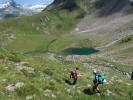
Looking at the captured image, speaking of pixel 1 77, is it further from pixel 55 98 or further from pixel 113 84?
pixel 113 84

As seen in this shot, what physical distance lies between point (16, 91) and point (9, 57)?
865 centimetres

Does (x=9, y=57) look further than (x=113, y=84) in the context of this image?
Yes

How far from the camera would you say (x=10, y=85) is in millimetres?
28062

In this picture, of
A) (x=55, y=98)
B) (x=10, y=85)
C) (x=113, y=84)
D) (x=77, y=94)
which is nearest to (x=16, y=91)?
(x=10, y=85)

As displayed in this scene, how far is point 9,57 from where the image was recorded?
35500 millimetres

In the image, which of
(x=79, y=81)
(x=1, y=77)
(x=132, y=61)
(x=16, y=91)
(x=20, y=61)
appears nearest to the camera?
(x=16, y=91)

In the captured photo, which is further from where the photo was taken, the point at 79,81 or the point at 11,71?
the point at 79,81

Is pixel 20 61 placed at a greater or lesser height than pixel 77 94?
greater

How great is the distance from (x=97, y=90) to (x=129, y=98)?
2788 millimetres

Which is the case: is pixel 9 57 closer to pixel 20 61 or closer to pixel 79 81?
pixel 20 61

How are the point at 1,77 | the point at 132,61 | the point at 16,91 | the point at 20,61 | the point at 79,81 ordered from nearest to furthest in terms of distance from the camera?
the point at 16,91 → the point at 1,77 → the point at 79,81 → the point at 20,61 → the point at 132,61

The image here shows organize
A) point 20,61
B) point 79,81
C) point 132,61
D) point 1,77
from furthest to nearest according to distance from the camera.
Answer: point 132,61
point 20,61
point 79,81
point 1,77

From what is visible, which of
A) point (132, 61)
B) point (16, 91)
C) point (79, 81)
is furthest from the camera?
point (132, 61)

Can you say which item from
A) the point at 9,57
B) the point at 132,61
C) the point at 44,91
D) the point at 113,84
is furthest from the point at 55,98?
the point at 132,61
